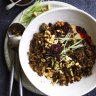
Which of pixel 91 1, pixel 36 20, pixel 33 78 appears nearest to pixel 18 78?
pixel 33 78

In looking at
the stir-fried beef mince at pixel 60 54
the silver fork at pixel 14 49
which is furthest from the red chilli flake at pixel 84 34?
the silver fork at pixel 14 49

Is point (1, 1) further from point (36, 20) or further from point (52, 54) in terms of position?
point (52, 54)

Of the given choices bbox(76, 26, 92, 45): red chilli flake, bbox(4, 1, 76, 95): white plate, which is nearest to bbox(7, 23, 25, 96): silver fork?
bbox(4, 1, 76, 95): white plate

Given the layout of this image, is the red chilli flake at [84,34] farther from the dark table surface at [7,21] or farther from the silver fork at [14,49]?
the silver fork at [14,49]

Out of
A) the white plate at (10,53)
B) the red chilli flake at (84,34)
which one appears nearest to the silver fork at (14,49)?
the white plate at (10,53)

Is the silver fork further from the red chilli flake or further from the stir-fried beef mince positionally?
the red chilli flake

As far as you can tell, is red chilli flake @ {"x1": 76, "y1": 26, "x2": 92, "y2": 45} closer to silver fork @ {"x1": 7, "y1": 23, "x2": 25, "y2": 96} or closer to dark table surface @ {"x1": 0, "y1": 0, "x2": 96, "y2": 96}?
dark table surface @ {"x1": 0, "y1": 0, "x2": 96, "y2": 96}
